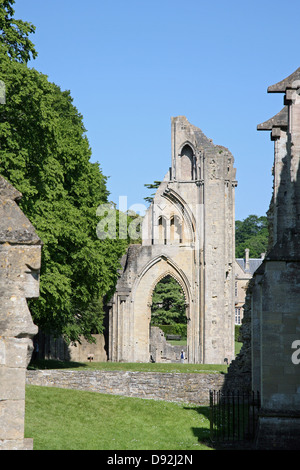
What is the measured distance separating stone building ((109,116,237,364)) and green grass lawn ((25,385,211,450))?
1661 centimetres

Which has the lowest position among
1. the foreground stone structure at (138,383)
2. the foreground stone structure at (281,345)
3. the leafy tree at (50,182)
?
the foreground stone structure at (138,383)

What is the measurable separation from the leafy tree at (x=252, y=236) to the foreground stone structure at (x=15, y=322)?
105m

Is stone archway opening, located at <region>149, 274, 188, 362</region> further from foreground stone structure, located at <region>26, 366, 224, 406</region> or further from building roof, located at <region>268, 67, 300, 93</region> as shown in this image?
building roof, located at <region>268, 67, 300, 93</region>

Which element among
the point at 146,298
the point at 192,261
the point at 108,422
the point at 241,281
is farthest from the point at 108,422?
the point at 241,281

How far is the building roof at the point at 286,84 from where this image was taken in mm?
15133

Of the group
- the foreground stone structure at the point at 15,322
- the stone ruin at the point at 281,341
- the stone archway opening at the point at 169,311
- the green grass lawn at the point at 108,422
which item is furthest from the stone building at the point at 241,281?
the foreground stone structure at the point at 15,322

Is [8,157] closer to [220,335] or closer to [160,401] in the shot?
[160,401]

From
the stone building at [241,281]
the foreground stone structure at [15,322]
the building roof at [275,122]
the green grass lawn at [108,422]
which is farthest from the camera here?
the stone building at [241,281]

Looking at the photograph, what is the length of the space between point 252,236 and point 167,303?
6308 centimetres

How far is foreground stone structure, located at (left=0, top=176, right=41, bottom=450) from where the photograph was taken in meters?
7.59

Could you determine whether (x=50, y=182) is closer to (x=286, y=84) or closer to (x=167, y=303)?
(x=286, y=84)

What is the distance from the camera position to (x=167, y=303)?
6109 cm

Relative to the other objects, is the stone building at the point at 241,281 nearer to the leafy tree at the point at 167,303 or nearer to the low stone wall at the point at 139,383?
the leafy tree at the point at 167,303
